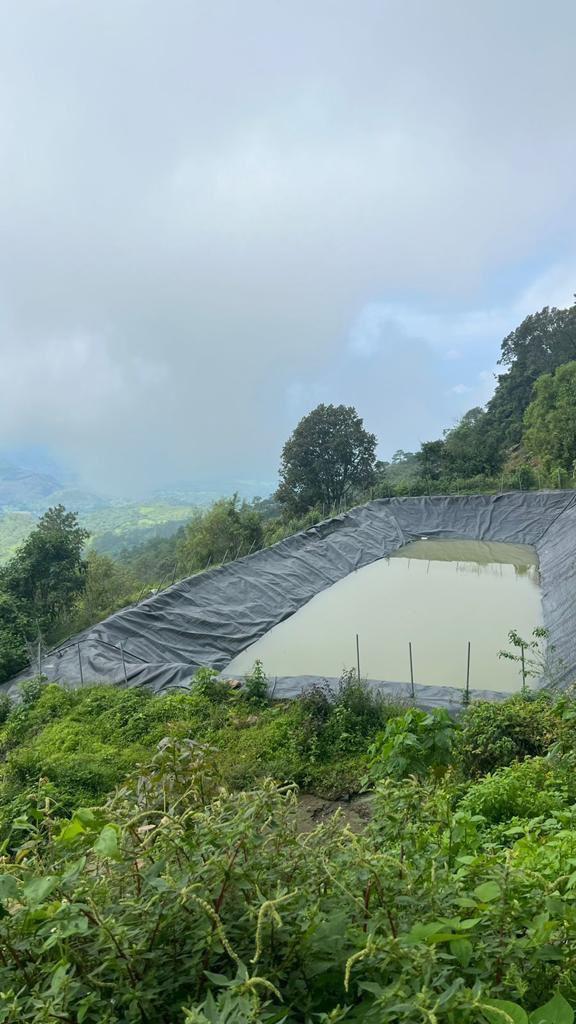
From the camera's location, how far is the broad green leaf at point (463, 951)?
71cm

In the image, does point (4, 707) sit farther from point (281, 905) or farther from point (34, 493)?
point (34, 493)

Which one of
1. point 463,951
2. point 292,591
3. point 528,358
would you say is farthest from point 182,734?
point 528,358

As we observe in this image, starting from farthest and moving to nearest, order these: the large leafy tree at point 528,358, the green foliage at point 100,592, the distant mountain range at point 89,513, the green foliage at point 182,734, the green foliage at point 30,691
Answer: the distant mountain range at point 89,513 → the large leafy tree at point 528,358 → the green foliage at point 100,592 → the green foliage at point 30,691 → the green foliage at point 182,734

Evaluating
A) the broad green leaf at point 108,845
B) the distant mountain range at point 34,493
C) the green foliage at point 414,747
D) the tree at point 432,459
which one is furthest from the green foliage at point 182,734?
the distant mountain range at point 34,493

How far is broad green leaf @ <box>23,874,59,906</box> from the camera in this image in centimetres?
67

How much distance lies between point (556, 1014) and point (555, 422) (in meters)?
17.3

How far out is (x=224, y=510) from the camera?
13.4 metres

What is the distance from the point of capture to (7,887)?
2.15ft

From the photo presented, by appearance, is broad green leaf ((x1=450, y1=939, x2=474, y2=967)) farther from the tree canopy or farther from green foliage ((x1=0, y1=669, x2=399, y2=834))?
the tree canopy

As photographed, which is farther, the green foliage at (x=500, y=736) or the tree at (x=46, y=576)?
the tree at (x=46, y=576)

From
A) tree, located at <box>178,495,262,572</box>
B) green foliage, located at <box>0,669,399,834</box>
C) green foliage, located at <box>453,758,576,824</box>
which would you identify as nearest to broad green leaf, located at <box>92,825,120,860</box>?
green foliage, located at <box>453,758,576,824</box>

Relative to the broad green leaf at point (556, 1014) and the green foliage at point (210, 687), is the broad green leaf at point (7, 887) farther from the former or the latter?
the green foliage at point (210, 687)

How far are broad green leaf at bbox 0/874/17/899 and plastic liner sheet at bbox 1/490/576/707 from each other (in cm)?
508

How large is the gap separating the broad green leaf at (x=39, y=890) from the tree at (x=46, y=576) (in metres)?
8.44
